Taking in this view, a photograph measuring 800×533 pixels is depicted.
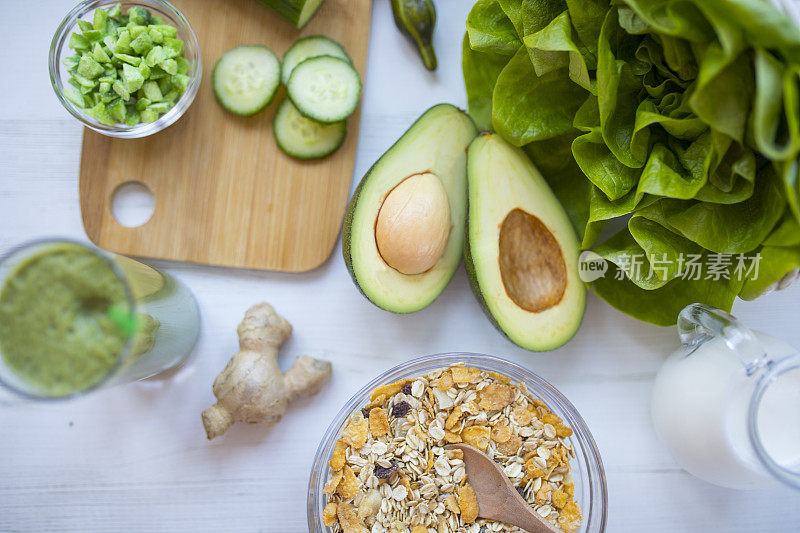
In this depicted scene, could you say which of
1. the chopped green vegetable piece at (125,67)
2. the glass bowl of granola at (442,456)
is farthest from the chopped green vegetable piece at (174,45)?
the glass bowl of granola at (442,456)

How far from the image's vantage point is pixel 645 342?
101 cm

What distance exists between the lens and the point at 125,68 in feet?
2.96

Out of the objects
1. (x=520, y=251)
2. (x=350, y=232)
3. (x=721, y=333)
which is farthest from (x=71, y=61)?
(x=721, y=333)

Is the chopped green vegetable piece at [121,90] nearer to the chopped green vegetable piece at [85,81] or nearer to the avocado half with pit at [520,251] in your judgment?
the chopped green vegetable piece at [85,81]

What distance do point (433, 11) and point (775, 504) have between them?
943 mm

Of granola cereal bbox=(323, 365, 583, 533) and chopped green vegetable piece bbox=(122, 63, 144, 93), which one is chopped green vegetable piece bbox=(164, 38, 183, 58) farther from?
granola cereal bbox=(323, 365, 583, 533)

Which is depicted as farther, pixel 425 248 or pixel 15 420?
pixel 15 420

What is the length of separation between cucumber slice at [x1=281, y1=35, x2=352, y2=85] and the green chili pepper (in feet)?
0.34

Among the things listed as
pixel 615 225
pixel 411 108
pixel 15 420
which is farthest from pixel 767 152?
pixel 15 420

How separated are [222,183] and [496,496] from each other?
63 centimetres

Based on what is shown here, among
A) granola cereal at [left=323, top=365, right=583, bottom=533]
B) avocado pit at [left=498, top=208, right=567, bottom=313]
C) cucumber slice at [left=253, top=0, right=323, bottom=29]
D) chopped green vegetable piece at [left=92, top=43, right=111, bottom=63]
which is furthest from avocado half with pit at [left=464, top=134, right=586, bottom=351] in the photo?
chopped green vegetable piece at [left=92, top=43, right=111, bottom=63]

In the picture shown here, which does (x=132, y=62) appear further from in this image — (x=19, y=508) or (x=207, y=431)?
(x=19, y=508)

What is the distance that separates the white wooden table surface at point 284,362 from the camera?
3.25 feet

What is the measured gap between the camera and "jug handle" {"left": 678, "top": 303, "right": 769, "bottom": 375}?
0.75 m
